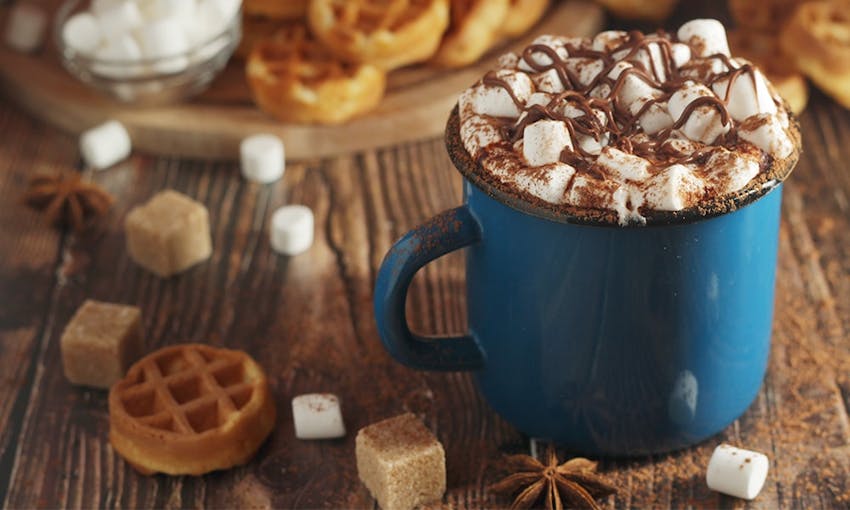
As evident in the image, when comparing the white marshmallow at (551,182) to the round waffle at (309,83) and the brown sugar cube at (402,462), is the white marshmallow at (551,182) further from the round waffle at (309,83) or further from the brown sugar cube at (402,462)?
the round waffle at (309,83)

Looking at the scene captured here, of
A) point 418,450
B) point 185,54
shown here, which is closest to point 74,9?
point 185,54

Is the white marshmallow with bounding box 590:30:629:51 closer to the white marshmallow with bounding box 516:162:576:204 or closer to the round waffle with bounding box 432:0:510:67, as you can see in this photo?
the white marshmallow with bounding box 516:162:576:204

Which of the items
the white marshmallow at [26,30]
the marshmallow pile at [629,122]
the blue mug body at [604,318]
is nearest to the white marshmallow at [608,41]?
the marshmallow pile at [629,122]

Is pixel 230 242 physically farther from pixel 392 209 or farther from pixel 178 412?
pixel 178 412

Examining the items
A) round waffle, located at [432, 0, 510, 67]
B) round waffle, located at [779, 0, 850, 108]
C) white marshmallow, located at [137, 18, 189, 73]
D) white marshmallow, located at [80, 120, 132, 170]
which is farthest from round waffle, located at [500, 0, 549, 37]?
white marshmallow, located at [80, 120, 132, 170]

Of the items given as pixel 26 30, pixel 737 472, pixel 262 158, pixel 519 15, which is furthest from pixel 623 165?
pixel 26 30
